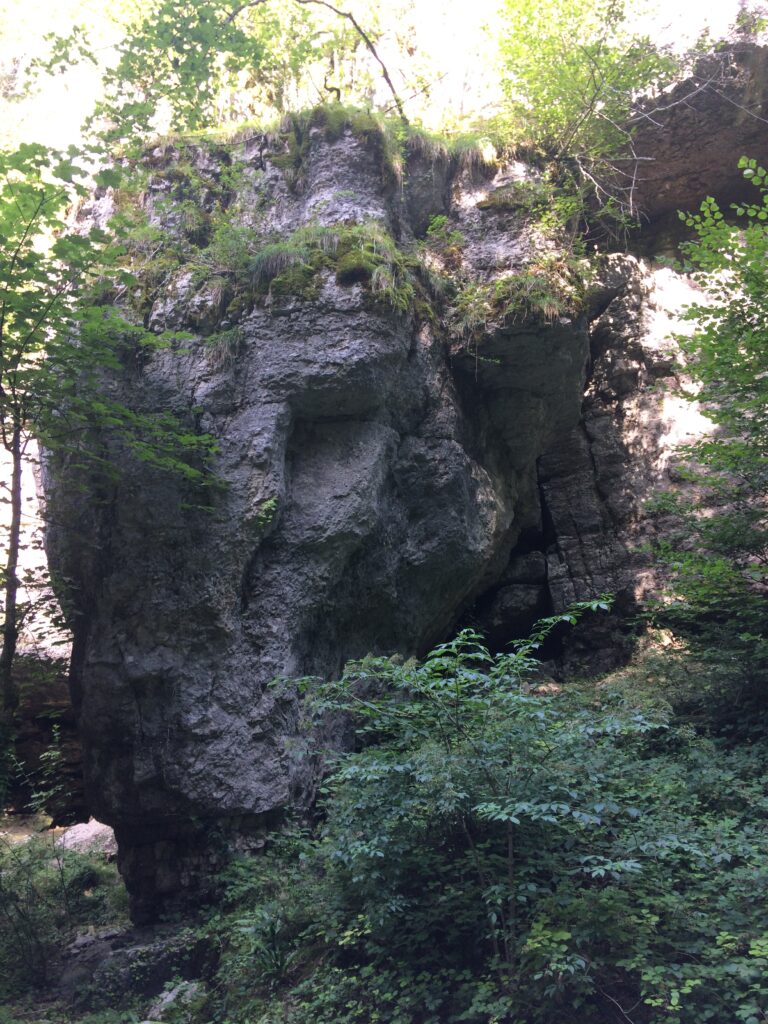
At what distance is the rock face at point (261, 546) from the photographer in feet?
21.1

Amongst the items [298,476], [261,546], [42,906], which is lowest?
[42,906]

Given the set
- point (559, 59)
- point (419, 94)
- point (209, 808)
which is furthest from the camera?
point (419, 94)

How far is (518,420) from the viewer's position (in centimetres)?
925

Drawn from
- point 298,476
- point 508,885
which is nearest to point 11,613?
point 298,476

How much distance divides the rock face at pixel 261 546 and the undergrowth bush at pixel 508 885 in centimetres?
142

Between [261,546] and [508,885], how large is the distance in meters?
3.87

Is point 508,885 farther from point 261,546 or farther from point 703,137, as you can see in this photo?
point 703,137

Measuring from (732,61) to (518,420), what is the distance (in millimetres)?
6013

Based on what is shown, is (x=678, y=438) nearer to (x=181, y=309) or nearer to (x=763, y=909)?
(x=181, y=309)

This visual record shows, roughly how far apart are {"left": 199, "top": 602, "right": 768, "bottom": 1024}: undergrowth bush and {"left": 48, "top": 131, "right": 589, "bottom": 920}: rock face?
142 cm

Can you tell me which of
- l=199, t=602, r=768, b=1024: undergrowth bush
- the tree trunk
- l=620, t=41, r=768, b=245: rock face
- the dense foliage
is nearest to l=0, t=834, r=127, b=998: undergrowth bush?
the tree trunk

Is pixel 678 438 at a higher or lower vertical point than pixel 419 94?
lower

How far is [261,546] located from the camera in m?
7.03

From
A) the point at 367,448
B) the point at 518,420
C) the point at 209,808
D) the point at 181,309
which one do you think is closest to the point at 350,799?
the point at 209,808
